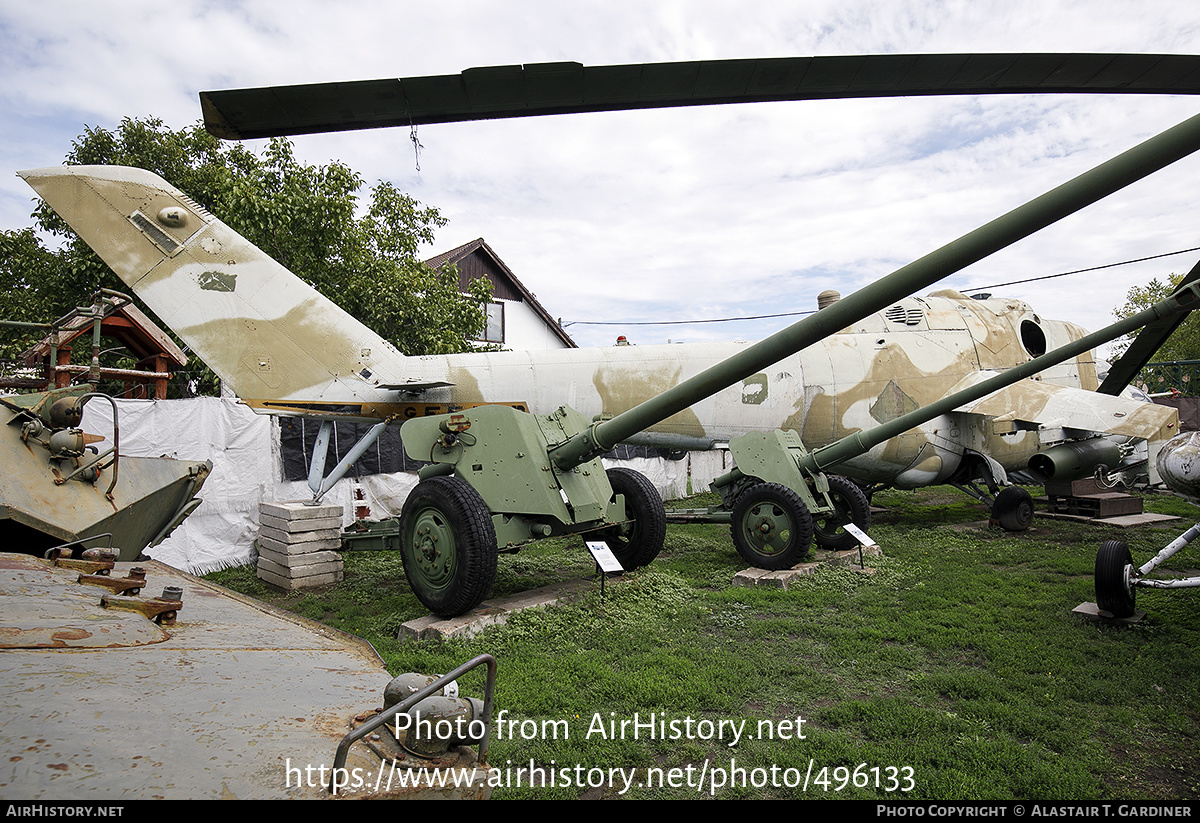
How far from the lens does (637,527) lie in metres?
6.66

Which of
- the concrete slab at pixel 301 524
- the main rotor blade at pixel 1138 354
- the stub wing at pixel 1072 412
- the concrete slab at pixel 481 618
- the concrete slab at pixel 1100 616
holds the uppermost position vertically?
the main rotor blade at pixel 1138 354

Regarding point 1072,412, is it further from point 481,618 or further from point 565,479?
point 481,618

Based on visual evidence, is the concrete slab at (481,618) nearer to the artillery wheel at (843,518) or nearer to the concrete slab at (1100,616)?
the artillery wheel at (843,518)

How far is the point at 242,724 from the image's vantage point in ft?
4.91

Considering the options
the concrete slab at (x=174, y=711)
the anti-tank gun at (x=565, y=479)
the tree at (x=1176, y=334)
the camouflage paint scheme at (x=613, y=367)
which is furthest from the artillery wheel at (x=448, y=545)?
the tree at (x=1176, y=334)

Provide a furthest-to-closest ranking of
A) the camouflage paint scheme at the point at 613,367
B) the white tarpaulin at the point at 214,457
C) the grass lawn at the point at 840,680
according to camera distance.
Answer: the white tarpaulin at the point at 214,457 → the camouflage paint scheme at the point at 613,367 → the grass lawn at the point at 840,680

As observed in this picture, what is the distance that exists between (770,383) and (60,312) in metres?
11.1

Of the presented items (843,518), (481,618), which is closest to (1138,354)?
(843,518)

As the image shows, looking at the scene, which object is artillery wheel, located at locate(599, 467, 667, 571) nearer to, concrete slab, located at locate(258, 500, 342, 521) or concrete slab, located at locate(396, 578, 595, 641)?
concrete slab, located at locate(396, 578, 595, 641)

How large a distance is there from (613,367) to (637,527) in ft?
8.87

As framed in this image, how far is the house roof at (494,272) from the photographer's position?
22297 mm

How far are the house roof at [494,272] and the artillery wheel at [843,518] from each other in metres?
15.6

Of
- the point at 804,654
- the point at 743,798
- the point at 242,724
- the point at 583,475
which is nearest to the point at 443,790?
the point at 242,724

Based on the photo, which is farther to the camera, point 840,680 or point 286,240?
point 286,240
